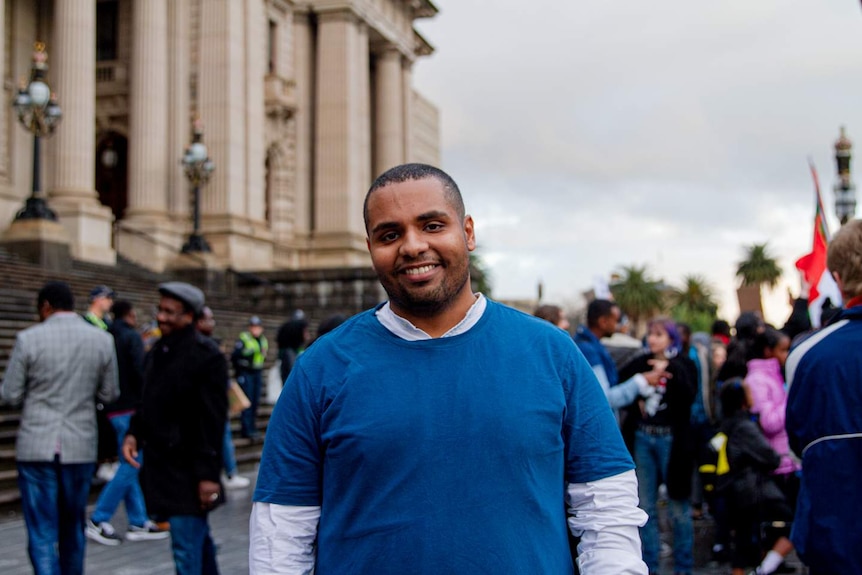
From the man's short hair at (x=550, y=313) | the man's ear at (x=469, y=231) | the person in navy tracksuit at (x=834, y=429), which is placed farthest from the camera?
the man's short hair at (x=550, y=313)

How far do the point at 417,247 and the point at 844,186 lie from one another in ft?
50.1

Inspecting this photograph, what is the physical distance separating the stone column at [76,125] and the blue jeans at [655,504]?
1866cm

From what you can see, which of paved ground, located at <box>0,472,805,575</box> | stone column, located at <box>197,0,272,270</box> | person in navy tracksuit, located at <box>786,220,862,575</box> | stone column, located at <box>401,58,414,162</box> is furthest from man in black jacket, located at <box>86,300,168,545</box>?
stone column, located at <box>401,58,414,162</box>

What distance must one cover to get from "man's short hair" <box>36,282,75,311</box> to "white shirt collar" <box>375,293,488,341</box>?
167 inches

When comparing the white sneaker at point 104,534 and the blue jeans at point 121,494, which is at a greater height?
the blue jeans at point 121,494

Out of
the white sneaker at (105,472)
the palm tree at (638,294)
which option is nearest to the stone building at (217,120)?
the white sneaker at (105,472)

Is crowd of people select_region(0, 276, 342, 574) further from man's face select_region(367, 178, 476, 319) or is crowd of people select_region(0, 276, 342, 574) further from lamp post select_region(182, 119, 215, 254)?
lamp post select_region(182, 119, 215, 254)

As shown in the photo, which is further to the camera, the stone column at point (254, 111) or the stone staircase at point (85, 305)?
the stone column at point (254, 111)

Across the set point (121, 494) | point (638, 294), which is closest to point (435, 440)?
point (121, 494)

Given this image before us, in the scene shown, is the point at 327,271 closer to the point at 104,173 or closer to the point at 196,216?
the point at 196,216

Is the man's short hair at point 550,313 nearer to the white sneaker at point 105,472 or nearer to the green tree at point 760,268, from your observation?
the white sneaker at point 105,472

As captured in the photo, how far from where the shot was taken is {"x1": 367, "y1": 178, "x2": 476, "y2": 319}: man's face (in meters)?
2.52

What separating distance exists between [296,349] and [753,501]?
679 centimetres

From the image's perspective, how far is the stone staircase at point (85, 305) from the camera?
11.0 metres
